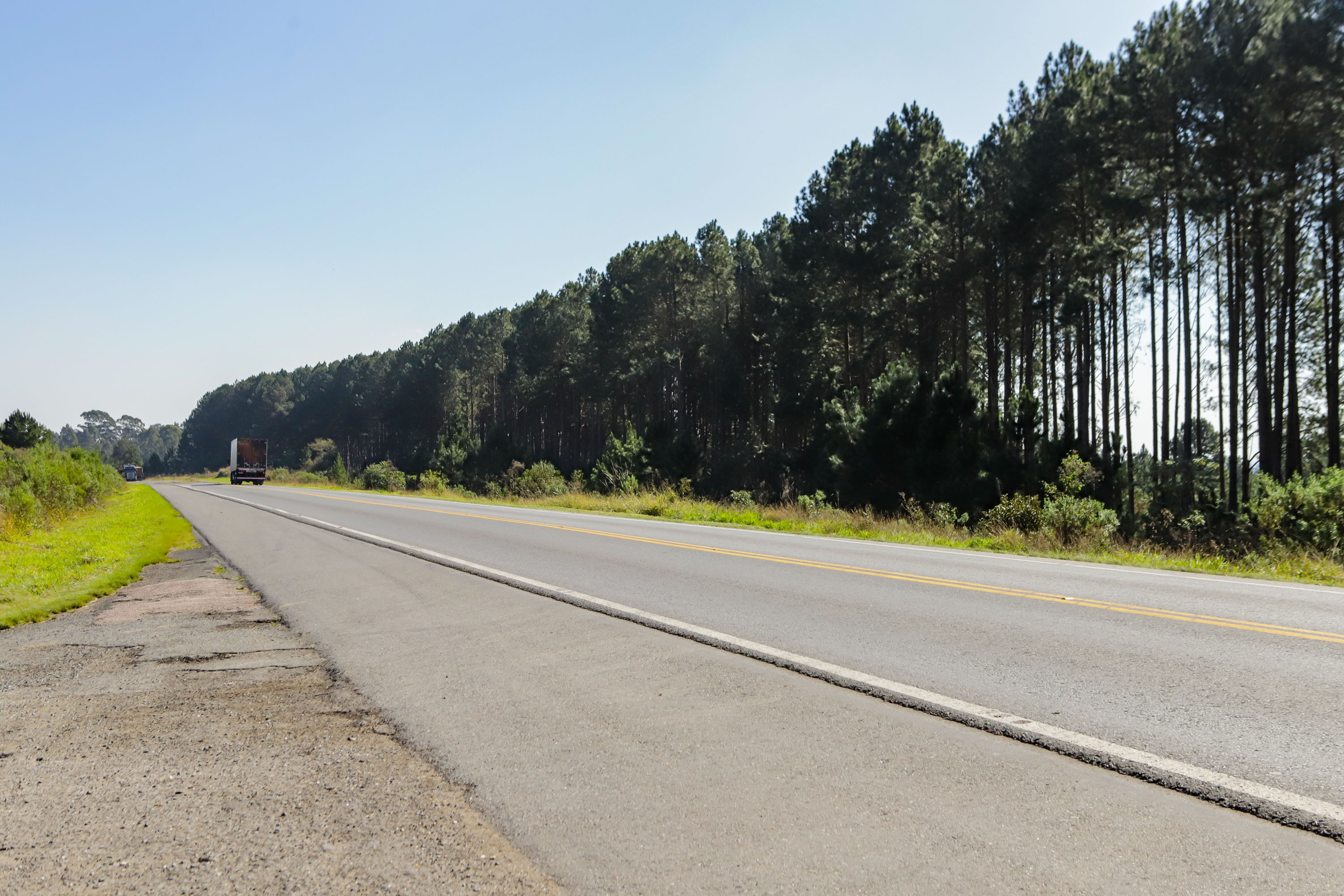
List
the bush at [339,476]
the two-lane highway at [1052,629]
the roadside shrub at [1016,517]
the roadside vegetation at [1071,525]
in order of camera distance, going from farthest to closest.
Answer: the bush at [339,476], the roadside shrub at [1016,517], the roadside vegetation at [1071,525], the two-lane highway at [1052,629]

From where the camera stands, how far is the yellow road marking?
718 cm

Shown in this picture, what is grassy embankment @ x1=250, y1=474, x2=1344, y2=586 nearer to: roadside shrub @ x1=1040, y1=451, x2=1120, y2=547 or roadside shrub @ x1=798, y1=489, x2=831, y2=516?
roadside shrub @ x1=798, y1=489, x2=831, y2=516

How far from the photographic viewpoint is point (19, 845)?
351cm

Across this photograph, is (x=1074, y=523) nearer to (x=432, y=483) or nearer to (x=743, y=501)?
(x=743, y=501)

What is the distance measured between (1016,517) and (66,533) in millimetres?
22883

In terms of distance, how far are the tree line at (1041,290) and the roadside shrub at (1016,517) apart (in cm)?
710

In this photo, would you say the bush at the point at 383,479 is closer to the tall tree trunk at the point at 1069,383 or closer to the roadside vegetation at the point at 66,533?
the roadside vegetation at the point at 66,533

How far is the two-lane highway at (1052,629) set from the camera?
15.5ft

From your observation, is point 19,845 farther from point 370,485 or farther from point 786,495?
point 370,485

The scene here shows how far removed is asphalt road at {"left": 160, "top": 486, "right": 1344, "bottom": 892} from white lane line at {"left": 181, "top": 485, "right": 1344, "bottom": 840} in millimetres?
108

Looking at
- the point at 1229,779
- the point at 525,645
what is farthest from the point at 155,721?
the point at 1229,779

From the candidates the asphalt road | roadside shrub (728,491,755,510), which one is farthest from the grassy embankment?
the asphalt road

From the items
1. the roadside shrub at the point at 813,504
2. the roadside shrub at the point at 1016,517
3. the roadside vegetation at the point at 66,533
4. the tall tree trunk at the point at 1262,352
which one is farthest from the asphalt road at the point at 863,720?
the tall tree trunk at the point at 1262,352

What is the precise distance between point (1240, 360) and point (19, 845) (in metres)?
37.9
